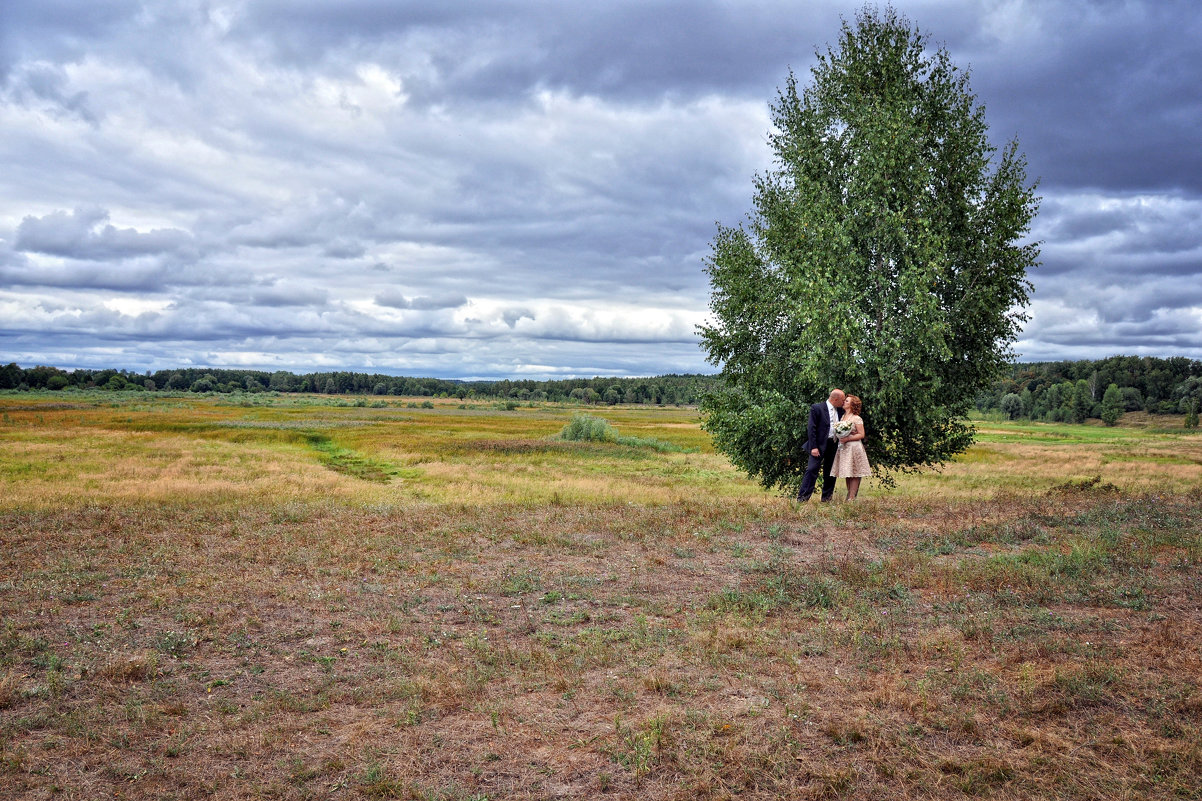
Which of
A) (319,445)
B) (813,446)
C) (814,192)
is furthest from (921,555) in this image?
(319,445)

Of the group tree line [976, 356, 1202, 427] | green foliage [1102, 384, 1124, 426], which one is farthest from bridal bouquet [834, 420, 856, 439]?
green foliage [1102, 384, 1124, 426]

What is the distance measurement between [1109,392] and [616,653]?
193491 millimetres

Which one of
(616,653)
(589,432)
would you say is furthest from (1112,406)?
(616,653)

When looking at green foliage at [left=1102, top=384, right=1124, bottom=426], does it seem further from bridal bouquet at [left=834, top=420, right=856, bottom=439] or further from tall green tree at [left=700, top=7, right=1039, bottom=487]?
bridal bouquet at [left=834, top=420, right=856, bottom=439]

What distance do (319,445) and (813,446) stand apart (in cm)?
5697

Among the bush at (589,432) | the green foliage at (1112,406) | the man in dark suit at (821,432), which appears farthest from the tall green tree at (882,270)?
the green foliage at (1112,406)

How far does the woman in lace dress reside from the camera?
52.1 ft

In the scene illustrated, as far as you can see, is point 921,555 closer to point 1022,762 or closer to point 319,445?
point 1022,762

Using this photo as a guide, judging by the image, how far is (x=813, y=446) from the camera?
16.2 meters

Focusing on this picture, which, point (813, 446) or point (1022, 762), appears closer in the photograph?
point (1022, 762)

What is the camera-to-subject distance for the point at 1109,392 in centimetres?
16050

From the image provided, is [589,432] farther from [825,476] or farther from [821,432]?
[821,432]

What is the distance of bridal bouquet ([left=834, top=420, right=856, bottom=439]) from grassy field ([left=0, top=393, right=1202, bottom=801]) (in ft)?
5.44

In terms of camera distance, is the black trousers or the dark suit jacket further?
the black trousers
